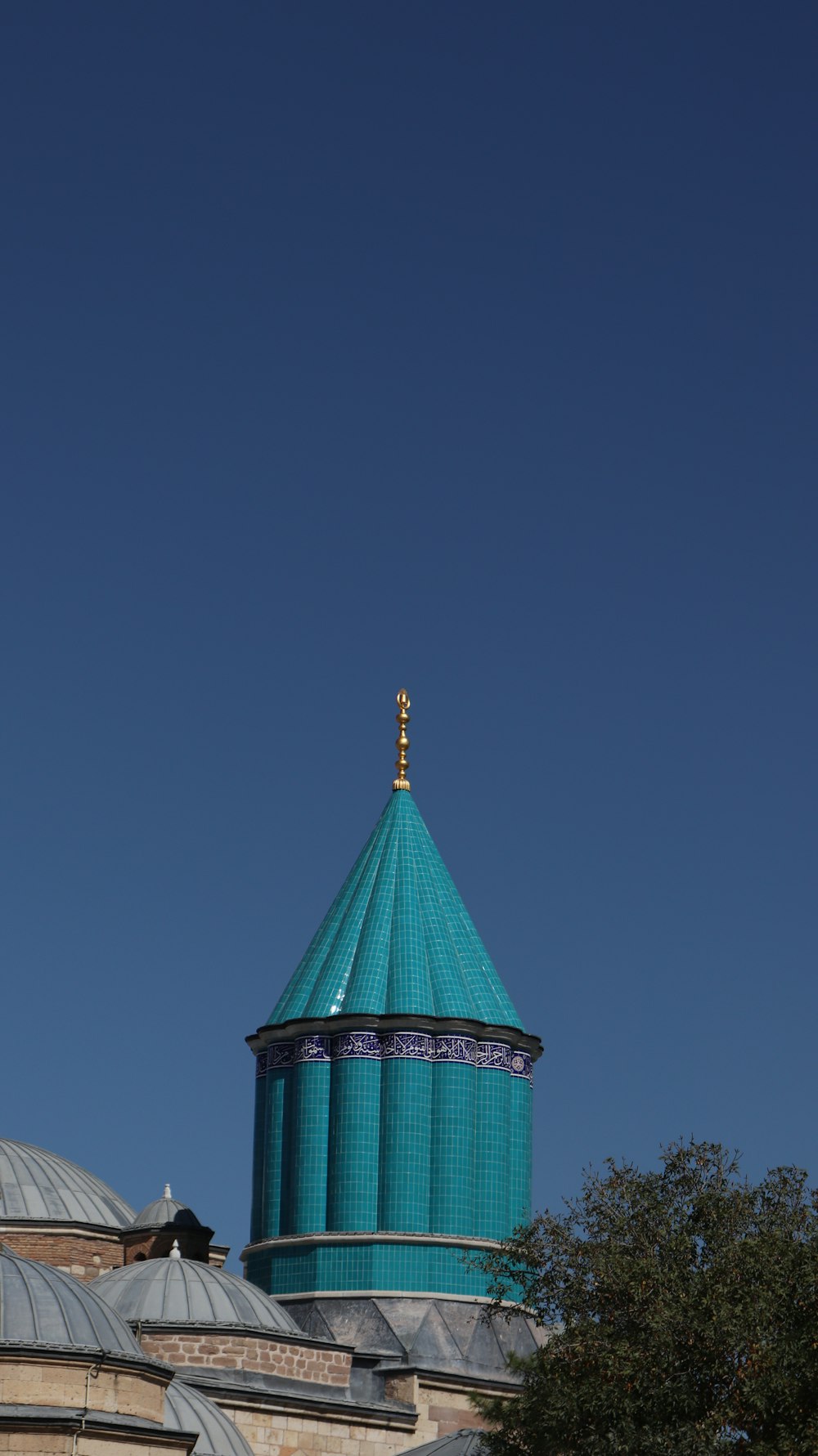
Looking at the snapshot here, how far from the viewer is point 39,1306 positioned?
17609 mm

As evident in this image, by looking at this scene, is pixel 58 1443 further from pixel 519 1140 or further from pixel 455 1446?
pixel 519 1140

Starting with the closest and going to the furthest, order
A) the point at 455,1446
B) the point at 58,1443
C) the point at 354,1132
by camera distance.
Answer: the point at 58,1443 → the point at 455,1446 → the point at 354,1132

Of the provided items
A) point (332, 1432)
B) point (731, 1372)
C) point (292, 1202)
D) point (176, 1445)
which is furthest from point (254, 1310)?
point (731, 1372)

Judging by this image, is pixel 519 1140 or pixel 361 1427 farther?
pixel 519 1140

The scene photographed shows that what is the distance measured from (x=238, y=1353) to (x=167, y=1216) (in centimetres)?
481

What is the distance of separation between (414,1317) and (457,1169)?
1.91m

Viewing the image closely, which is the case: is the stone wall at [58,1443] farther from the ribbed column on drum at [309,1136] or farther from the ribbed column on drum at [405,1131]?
the ribbed column on drum at [309,1136]

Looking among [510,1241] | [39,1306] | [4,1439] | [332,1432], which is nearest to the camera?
[4,1439]

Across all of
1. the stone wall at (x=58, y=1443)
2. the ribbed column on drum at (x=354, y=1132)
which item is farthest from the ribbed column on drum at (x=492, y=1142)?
the stone wall at (x=58, y=1443)

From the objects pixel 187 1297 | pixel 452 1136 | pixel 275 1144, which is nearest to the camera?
pixel 187 1297

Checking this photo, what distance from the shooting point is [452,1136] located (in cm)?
2750

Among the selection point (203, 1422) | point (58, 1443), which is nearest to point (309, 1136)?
point (203, 1422)

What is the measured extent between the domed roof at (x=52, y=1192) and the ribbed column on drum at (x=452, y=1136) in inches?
164

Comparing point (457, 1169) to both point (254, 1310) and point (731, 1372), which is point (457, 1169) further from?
point (731, 1372)
